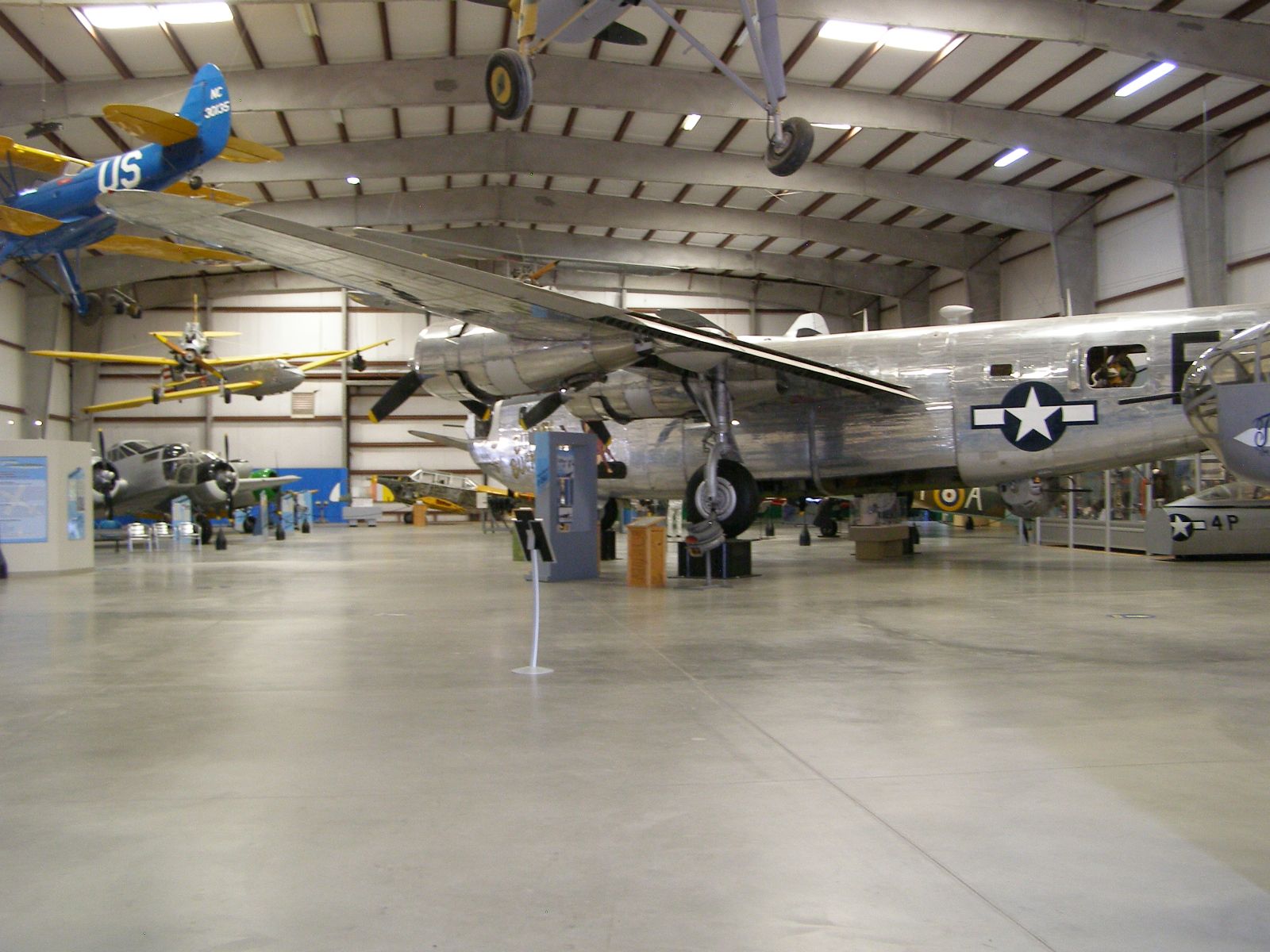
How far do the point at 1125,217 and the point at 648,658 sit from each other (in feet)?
85.5

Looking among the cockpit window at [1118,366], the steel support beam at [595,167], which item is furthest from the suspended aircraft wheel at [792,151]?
the steel support beam at [595,167]

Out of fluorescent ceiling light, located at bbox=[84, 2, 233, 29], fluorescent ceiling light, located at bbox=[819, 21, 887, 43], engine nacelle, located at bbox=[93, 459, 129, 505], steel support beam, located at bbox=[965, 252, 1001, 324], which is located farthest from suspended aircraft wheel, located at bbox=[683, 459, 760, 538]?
steel support beam, located at bbox=[965, 252, 1001, 324]

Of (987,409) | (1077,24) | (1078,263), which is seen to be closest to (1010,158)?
(1078,263)

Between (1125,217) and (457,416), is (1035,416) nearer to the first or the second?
(1125,217)

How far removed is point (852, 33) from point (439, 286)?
42.1 feet

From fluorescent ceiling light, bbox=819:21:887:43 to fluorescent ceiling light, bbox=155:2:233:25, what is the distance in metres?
12.2

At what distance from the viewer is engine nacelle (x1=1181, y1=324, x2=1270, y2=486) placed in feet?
22.2

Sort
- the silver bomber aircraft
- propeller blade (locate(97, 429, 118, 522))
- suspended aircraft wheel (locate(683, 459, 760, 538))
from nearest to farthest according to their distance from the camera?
1. the silver bomber aircraft
2. suspended aircraft wheel (locate(683, 459, 760, 538))
3. propeller blade (locate(97, 429, 118, 522))

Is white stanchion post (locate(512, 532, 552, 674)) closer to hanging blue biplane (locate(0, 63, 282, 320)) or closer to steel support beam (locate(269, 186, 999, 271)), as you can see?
hanging blue biplane (locate(0, 63, 282, 320))

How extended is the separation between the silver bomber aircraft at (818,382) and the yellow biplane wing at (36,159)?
10.8 m

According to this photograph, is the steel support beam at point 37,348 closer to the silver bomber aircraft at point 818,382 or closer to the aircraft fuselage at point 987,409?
the silver bomber aircraft at point 818,382

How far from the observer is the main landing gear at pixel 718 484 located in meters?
13.5

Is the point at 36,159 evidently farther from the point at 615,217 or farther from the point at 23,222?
the point at 615,217

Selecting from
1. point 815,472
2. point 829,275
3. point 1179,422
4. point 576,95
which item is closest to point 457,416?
point 829,275
